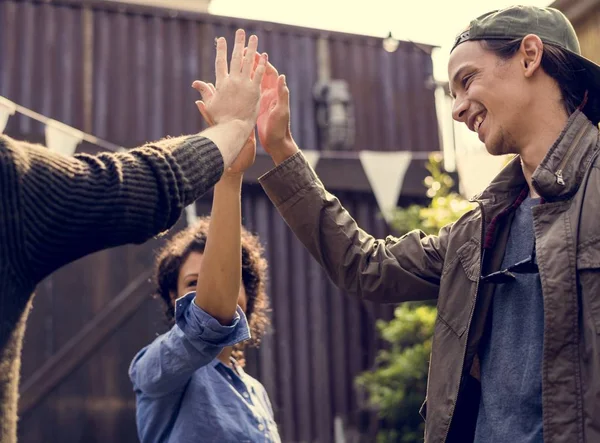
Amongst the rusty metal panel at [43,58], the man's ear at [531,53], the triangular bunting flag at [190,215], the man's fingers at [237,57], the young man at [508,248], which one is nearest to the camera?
the young man at [508,248]

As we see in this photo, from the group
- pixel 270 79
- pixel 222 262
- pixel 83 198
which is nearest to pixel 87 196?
pixel 83 198

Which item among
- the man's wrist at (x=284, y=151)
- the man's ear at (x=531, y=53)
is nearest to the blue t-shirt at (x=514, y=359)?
the man's ear at (x=531, y=53)

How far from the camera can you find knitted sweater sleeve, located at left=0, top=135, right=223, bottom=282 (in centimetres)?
141

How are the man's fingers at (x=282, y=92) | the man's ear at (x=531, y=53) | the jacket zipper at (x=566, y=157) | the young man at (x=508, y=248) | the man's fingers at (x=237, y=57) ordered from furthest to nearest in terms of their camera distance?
the man's fingers at (x=282, y=92) → the man's ear at (x=531, y=53) → the man's fingers at (x=237, y=57) → the jacket zipper at (x=566, y=157) → the young man at (x=508, y=248)

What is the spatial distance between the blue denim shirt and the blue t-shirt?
732 mm

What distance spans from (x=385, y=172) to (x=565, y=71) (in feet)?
12.6

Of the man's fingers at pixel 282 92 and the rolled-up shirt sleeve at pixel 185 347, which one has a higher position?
the man's fingers at pixel 282 92

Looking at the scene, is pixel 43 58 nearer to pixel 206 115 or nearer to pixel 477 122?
pixel 206 115

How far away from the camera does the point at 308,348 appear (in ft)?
20.2

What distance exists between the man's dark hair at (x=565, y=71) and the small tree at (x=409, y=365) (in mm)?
3031

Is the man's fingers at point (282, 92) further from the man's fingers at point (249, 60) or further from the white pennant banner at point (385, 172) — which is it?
the white pennant banner at point (385, 172)

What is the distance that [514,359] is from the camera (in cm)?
202

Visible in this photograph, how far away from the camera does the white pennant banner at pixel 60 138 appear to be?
4742mm

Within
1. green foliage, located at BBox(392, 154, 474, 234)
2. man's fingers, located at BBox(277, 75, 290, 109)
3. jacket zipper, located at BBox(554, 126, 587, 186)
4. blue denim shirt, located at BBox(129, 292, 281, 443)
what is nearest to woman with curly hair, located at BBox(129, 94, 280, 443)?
blue denim shirt, located at BBox(129, 292, 281, 443)
